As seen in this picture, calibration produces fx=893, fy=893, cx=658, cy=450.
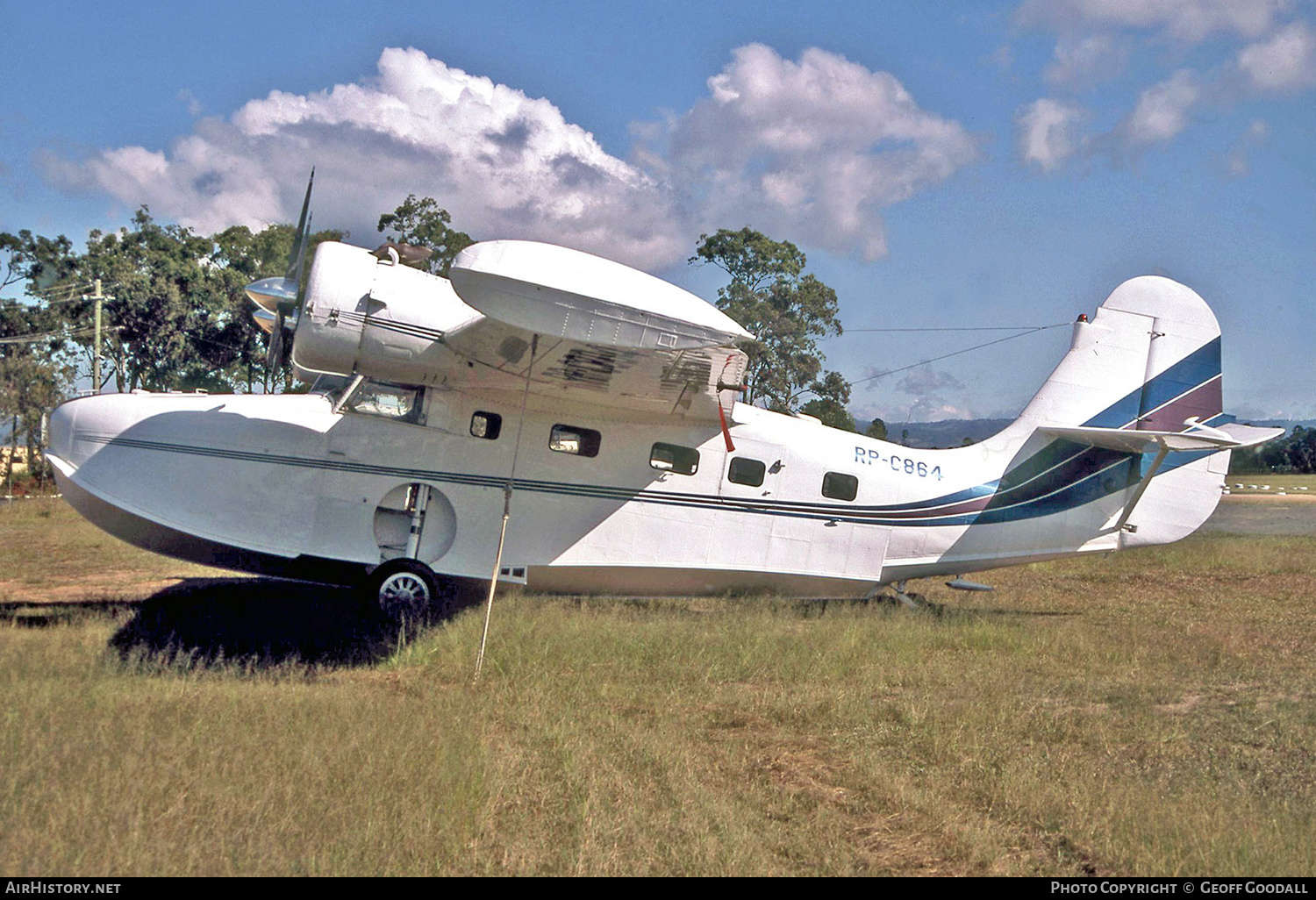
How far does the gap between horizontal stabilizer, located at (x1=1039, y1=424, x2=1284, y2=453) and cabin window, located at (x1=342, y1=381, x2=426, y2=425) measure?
7594mm

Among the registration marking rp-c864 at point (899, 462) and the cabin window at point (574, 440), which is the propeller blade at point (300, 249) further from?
the registration marking rp-c864 at point (899, 462)

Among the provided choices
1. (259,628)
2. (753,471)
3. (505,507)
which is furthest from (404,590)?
(753,471)

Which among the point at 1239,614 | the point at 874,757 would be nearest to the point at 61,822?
the point at 874,757

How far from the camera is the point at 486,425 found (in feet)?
31.2

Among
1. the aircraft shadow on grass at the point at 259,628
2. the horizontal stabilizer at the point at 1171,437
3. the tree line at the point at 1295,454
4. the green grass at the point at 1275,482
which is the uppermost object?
the tree line at the point at 1295,454

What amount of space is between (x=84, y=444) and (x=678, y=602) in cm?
689

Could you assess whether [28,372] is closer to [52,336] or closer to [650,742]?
[52,336]

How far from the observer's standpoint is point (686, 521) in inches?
394

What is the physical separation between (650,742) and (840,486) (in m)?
5.16

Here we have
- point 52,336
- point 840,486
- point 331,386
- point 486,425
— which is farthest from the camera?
point 52,336

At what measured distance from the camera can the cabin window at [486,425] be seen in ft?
31.1

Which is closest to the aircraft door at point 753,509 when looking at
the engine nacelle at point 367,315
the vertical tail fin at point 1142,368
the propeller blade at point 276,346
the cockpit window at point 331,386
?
the engine nacelle at point 367,315

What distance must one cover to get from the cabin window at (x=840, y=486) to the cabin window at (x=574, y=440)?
2.72 m
